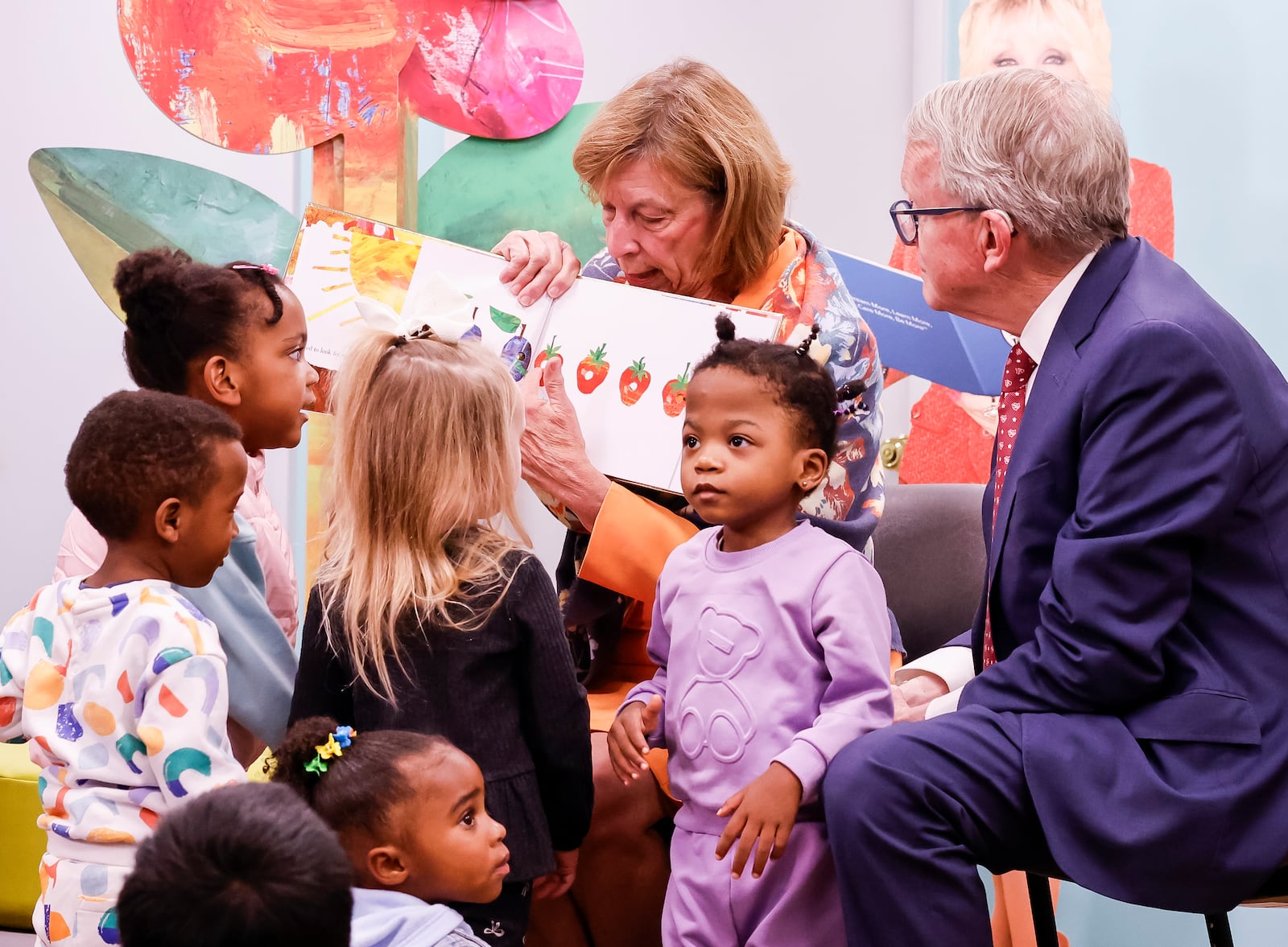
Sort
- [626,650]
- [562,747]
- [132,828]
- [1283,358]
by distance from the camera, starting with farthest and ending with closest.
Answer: [1283,358] → [626,650] → [562,747] → [132,828]

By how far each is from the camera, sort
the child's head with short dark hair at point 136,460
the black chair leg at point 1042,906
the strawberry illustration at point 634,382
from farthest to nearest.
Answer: the strawberry illustration at point 634,382 < the black chair leg at point 1042,906 < the child's head with short dark hair at point 136,460

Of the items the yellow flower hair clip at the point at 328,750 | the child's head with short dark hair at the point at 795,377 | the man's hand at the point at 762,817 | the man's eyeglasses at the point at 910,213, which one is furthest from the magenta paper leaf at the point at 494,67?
the man's hand at the point at 762,817

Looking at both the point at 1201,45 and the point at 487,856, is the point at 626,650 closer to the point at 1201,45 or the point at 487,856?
the point at 487,856

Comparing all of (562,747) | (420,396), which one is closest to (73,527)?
(420,396)

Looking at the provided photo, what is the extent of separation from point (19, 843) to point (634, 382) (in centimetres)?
188

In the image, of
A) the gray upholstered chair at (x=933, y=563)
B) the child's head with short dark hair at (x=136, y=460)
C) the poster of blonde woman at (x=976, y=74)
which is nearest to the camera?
the child's head with short dark hair at (x=136, y=460)

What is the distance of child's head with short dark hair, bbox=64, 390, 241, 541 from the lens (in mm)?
1849

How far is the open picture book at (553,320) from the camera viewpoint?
2465 mm

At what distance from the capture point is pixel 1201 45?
338 cm

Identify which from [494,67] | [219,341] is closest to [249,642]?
[219,341]

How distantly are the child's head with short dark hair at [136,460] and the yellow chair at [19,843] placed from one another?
1.51m

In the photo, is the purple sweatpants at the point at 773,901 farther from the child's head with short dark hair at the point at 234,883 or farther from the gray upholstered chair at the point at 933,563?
the gray upholstered chair at the point at 933,563

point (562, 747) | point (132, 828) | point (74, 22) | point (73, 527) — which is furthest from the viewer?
point (74, 22)

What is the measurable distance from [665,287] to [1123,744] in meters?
1.36
